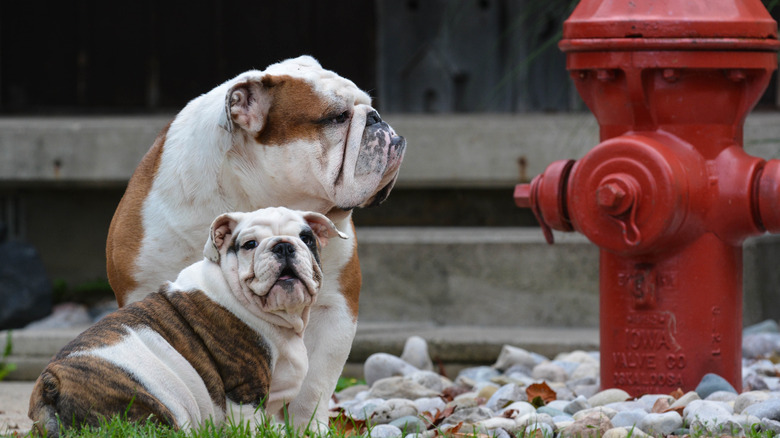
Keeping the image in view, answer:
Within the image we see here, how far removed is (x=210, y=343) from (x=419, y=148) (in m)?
4.22

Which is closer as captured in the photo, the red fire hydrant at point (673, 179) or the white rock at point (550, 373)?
the red fire hydrant at point (673, 179)

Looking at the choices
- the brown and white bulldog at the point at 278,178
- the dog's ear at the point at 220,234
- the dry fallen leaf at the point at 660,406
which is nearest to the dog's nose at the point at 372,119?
the brown and white bulldog at the point at 278,178

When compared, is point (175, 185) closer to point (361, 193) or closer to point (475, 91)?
point (361, 193)

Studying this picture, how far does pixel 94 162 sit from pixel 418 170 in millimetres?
2209

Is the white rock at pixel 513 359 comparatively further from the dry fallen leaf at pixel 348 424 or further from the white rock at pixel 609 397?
the dry fallen leaf at pixel 348 424

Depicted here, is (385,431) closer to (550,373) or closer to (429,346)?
(550,373)

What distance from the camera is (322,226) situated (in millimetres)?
3561

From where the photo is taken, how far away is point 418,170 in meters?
7.46

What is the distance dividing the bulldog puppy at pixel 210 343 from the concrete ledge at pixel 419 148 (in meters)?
4.00

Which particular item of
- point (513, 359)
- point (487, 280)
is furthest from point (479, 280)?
point (513, 359)

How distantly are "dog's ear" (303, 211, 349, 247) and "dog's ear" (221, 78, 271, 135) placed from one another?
1.27 ft

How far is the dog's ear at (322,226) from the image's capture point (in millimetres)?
3512

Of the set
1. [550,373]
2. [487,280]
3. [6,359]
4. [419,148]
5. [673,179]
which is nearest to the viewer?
[673,179]

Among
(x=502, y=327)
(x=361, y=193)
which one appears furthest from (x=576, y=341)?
(x=361, y=193)
